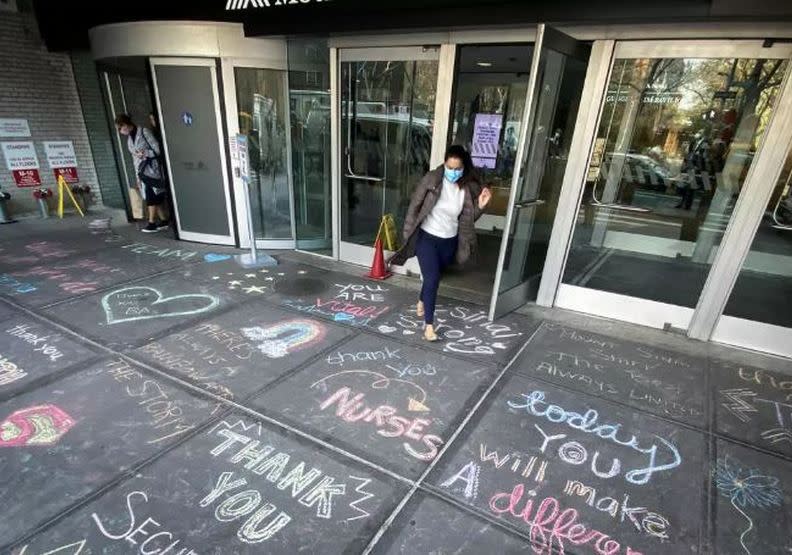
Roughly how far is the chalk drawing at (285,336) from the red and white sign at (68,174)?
6952mm

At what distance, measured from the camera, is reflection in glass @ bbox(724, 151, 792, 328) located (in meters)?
3.96

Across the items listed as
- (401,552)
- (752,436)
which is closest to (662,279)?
(752,436)

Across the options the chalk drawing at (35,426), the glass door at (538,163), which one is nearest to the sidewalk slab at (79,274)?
the chalk drawing at (35,426)

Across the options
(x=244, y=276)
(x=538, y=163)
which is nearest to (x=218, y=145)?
(x=244, y=276)

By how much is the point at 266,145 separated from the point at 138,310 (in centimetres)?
311

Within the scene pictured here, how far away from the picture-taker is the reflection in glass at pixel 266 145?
6148 mm

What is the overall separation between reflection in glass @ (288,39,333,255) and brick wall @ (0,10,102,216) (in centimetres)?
539

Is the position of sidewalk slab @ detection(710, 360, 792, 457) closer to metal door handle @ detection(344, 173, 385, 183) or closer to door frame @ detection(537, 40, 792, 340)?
door frame @ detection(537, 40, 792, 340)

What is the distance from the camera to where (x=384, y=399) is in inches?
132

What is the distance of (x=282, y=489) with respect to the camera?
2512 mm

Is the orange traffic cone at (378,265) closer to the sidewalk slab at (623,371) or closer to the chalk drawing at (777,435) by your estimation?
the sidewalk slab at (623,371)

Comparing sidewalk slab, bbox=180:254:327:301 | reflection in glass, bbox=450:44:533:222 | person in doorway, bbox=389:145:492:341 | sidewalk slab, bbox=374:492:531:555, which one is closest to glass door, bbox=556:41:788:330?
person in doorway, bbox=389:145:492:341

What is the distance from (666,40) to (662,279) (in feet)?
8.08

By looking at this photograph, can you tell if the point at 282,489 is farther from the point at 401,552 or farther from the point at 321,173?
the point at 321,173
